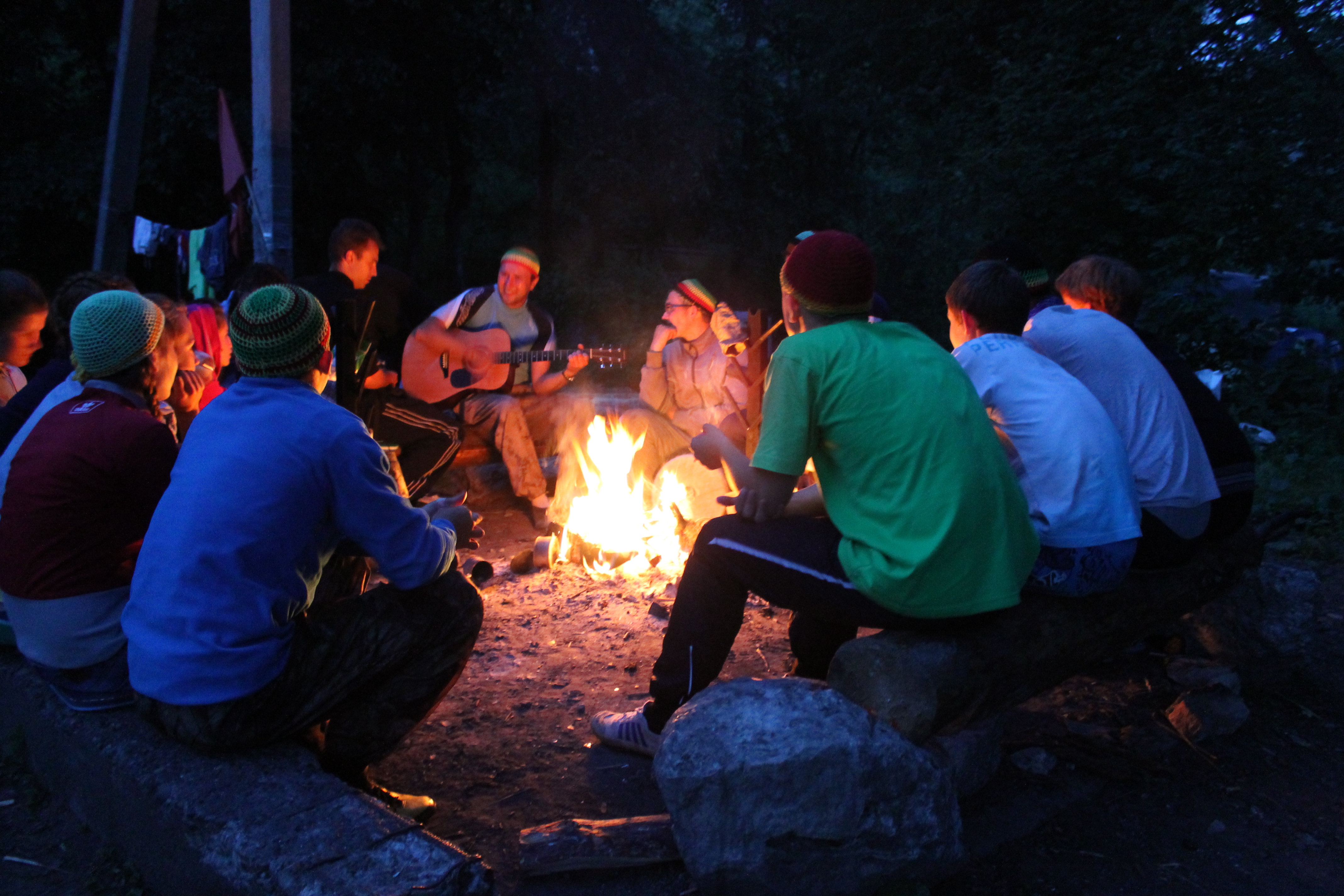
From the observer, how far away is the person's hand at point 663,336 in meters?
6.27

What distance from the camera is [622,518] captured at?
571 centimetres

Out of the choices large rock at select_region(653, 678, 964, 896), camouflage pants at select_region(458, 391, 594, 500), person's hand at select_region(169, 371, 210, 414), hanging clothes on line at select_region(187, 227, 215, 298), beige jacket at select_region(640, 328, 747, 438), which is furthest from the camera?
hanging clothes on line at select_region(187, 227, 215, 298)

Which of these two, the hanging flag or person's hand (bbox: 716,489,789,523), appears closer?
person's hand (bbox: 716,489,789,523)

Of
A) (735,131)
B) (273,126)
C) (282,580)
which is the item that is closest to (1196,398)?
(282,580)

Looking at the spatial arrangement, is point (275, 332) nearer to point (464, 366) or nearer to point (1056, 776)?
point (1056, 776)

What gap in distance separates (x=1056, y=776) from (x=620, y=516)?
3.15m

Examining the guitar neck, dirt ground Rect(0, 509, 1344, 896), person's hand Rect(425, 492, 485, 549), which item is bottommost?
dirt ground Rect(0, 509, 1344, 896)

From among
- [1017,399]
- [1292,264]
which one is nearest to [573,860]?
[1017,399]

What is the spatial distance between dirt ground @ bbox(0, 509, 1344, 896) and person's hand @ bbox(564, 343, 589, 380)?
291 centimetres

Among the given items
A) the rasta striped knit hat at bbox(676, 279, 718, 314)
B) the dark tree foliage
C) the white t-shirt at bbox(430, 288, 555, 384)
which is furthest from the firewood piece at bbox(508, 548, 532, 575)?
the dark tree foliage

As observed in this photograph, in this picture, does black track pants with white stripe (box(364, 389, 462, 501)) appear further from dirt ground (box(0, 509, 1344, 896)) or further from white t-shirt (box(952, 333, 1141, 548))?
white t-shirt (box(952, 333, 1141, 548))

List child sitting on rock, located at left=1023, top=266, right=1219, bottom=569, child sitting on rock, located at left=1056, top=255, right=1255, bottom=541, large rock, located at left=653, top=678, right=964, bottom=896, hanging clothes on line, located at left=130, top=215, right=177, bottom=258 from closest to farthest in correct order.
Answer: large rock, located at left=653, top=678, right=964, bottom=896
child sitting on rock, located at left=1023, top=266, right=1219, bottom=569
child sitting on rock, located at left=1056, top=255, right=1255, bottom=541
hanging clothes on line, located at left=130, top=215, right=177, bottom=258

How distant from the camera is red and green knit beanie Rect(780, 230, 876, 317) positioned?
269 cm

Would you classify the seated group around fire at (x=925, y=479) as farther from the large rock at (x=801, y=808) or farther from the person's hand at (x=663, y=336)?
the person's hand at (x=663, y=336)
